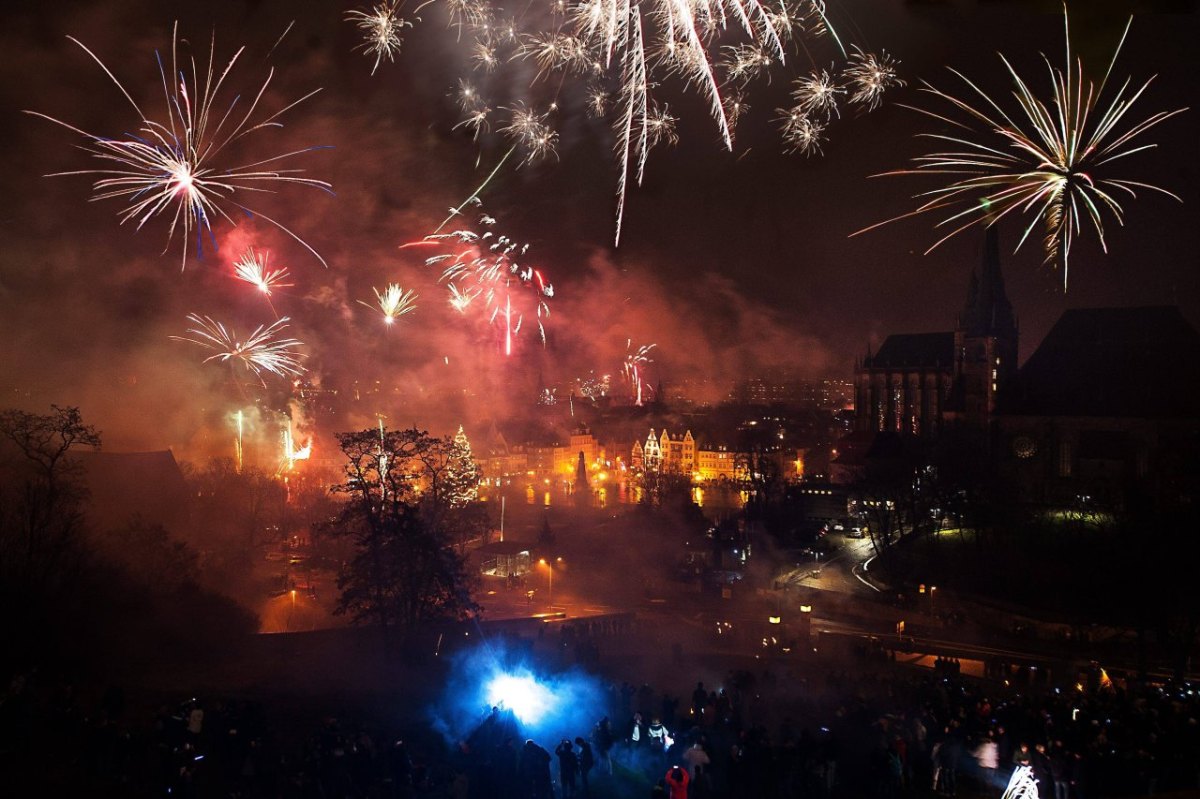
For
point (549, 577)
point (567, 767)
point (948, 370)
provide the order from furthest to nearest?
point (948, 370)
point (549, 577)
point (567, 767)

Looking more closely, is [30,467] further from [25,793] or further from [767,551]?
[767,551]

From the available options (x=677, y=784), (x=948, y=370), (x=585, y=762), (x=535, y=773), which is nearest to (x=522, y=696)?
(x=585, y=762)

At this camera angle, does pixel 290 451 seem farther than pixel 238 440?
Yes

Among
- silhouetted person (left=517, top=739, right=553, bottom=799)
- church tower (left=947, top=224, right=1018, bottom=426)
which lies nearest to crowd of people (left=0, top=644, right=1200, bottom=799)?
silhouetted person (left=517, top=739, right=553, bottom=799)

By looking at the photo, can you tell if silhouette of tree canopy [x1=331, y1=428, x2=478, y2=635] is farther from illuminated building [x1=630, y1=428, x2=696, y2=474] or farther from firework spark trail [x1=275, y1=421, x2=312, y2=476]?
illuminated building [x1=630, y1=428, x2=696, y2=474]

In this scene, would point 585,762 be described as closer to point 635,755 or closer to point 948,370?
point 635,755

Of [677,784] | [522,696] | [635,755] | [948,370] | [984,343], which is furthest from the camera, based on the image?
[948,370]

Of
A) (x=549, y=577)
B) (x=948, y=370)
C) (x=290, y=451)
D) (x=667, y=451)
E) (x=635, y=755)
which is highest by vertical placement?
(x=948, y=370)

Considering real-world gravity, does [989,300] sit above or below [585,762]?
above

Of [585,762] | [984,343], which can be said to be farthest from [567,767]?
[984,343]
